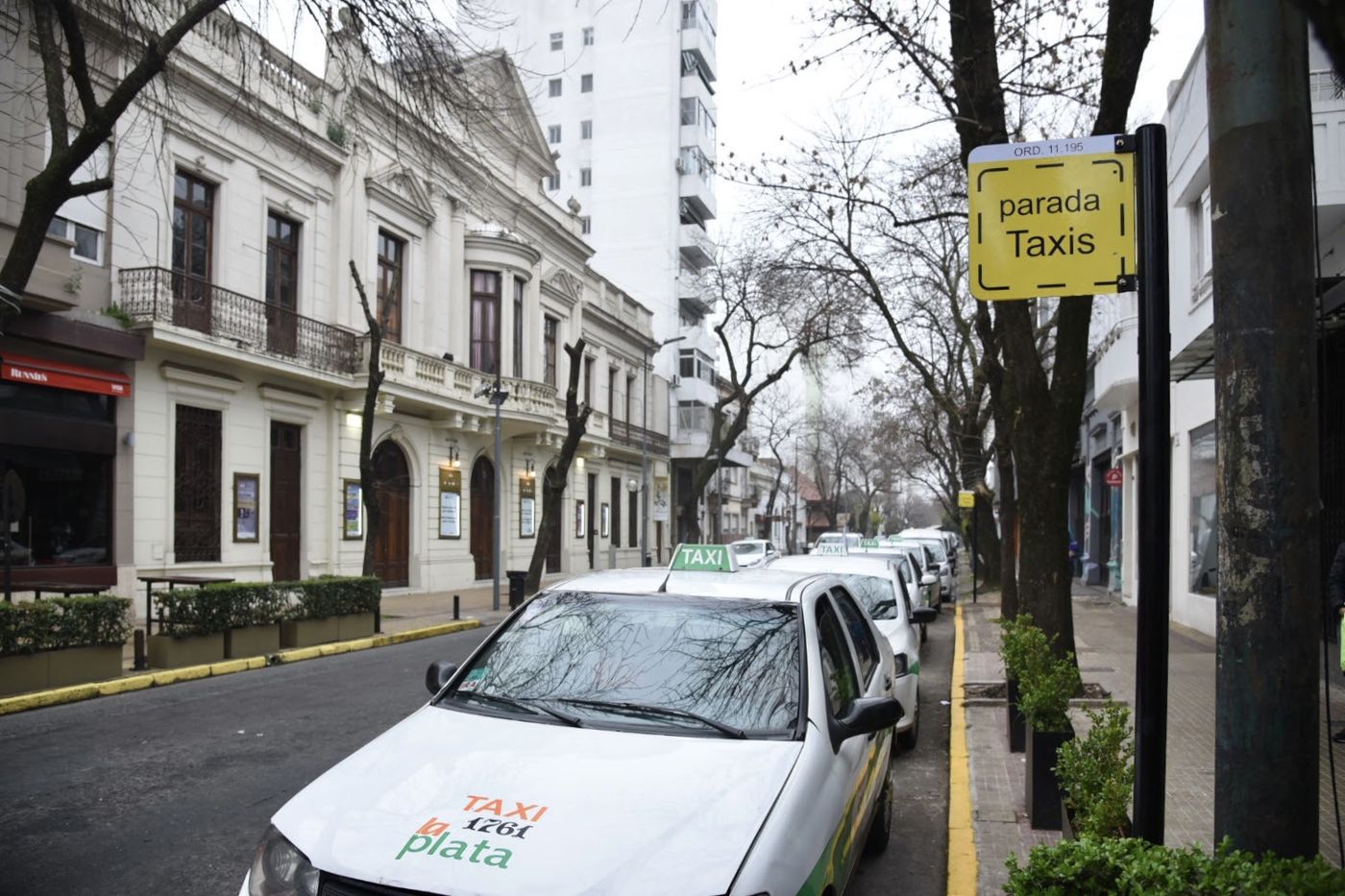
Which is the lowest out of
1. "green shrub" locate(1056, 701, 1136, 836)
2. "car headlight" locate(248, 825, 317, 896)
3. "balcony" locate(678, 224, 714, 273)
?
"green shrub" locate(1056, 701, 1136, 836)

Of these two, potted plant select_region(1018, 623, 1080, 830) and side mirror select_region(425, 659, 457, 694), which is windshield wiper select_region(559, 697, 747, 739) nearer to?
side mirror select_region(425, 659, 457, 694)

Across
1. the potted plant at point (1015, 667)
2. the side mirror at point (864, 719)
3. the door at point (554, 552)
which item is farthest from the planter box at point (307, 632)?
the door at point (554, 552)

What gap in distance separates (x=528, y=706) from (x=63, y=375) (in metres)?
15.2

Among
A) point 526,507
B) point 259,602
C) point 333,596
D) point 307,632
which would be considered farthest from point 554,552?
point 259,602

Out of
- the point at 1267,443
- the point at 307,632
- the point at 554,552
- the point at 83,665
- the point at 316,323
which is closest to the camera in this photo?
the point at 1267,443

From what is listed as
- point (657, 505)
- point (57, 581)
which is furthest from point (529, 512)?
→ point (57, 581)

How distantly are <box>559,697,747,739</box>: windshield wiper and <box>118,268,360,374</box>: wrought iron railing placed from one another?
626 inches

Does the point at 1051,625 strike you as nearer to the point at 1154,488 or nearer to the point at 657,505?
the point at 1154,488

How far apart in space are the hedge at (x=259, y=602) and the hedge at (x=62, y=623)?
35.5 inches

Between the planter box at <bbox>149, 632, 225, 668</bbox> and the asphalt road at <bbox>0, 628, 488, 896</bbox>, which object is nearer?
the asphalt road at <bbox>0, 628, 488, 896</bbox>

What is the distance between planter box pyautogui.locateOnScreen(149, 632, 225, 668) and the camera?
11969 millimetres

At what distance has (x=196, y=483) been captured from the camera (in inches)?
748

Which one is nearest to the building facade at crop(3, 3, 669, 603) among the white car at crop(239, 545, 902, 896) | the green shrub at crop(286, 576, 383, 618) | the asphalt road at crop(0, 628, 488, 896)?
the green shrub at crop(286, 576, 383, 618)

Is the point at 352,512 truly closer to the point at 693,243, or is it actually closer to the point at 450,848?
the point at 450,848
